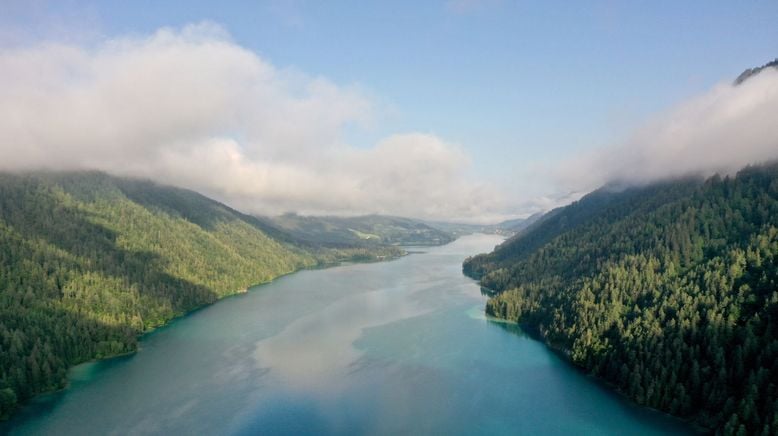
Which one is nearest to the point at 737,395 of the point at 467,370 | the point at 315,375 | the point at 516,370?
the point at 516,370

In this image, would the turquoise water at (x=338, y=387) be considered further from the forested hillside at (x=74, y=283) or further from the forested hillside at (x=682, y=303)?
the forested hillside at (x=74, y=283)

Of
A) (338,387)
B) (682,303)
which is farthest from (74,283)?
(682,303)

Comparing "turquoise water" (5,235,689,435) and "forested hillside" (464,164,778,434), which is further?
"turquoise water" (5,235,689,435)

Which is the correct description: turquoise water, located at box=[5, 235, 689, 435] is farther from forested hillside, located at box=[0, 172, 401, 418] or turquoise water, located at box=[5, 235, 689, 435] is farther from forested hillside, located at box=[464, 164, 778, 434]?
forested hillside, located at box=[0, 172, 401, 418]

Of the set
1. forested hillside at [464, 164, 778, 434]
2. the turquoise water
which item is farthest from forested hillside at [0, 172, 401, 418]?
forested hillside at [464, 164, 778, 434]

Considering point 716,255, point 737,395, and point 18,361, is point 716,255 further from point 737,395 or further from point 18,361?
point 18,361

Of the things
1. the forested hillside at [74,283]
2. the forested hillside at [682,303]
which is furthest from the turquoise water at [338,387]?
the forested hillside at [74,283]

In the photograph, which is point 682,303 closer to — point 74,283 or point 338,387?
point 338,387
